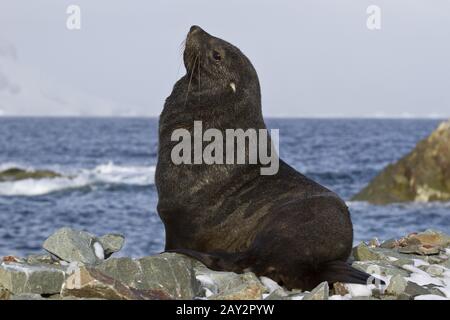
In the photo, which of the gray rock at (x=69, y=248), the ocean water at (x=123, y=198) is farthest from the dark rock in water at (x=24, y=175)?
the gray rock at (x=69, y=248)

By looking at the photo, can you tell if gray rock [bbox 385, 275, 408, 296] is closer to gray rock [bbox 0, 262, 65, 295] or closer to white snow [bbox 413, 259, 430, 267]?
white snow [bbox 413, 259, 430, 267]

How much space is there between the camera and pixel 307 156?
5644cm

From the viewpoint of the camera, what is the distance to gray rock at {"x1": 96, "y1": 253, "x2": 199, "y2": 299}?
6.62 metres

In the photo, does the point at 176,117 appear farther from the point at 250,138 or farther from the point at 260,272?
the point at 260,272

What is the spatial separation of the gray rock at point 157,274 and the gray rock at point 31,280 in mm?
400

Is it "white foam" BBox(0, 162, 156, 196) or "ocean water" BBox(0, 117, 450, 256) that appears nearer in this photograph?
"ocean water" BBox(0, 117, 450, 256)

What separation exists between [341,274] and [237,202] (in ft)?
4.97

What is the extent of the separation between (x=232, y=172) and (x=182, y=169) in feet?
1.69

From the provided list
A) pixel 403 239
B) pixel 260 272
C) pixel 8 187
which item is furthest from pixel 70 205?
pixel 260 272

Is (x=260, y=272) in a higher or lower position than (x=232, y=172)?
lower

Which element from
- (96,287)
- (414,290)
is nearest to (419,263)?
(414,290)

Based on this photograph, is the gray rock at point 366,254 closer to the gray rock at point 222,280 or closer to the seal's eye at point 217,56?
the gray rock at point 222,280

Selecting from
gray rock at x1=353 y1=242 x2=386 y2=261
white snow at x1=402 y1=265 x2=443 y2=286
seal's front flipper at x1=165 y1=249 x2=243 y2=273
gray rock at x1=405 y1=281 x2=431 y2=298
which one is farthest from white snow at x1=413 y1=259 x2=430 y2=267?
seal's front flipper at x1=165 y1=249 x2=243 y2=273

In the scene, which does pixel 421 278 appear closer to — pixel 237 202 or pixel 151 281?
pixel 237 202
